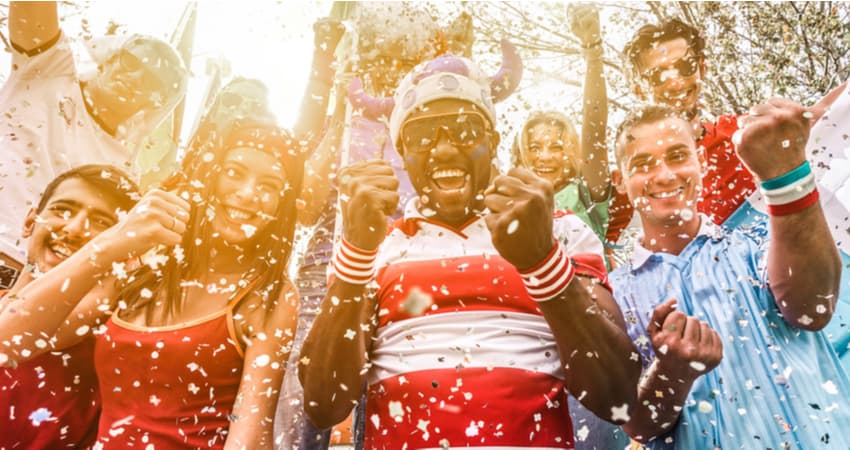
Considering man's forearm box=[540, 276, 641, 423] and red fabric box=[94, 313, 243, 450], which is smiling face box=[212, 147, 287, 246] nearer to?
red fabric box=[94, 313, 243, 450]

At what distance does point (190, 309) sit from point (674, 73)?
2.69 metres

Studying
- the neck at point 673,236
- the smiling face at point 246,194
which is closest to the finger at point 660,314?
the neck at point 673,236

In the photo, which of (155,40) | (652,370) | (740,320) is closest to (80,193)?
(155,40)

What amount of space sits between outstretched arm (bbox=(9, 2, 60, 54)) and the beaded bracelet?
125 inches

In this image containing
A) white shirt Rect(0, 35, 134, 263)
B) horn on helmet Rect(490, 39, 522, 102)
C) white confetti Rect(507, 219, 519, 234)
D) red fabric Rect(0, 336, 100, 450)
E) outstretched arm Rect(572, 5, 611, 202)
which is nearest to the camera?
white confetti Rect(507, 219, 519, 234)

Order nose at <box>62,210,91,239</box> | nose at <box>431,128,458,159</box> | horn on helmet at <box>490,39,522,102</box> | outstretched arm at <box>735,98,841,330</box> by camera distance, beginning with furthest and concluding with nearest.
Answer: horn on helmet at <box>490,39,522,102</box> < nose at <box>62,210,91,239</box> < nose at <box>431,128,458,159</box> < outstretched arm at <box>735,98,841,330</box>

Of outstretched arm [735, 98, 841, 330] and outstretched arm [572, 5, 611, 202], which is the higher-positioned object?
outstretched arm [572, 5, 611, 202]

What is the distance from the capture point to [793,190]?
5.68ft

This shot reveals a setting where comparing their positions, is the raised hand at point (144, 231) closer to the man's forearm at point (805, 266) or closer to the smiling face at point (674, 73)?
the man's forearm at point (805, 266)

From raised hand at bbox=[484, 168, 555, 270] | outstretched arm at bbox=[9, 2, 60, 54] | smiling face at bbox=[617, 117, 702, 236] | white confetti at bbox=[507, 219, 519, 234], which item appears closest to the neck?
smiling face at bbox=[617, 117, 702, 236]

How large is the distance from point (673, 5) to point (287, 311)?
567 centimetres

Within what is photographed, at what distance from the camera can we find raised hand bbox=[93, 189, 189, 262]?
1.96 meters

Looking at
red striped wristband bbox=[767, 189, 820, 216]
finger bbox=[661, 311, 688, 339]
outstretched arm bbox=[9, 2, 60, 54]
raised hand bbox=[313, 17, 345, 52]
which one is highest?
raised hand bbox=[313, 17, 345, 52]

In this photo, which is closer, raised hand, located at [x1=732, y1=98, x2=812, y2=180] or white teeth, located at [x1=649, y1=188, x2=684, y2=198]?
raised hand, located at [x1=732, y1=98, x2=812, y2=180]
